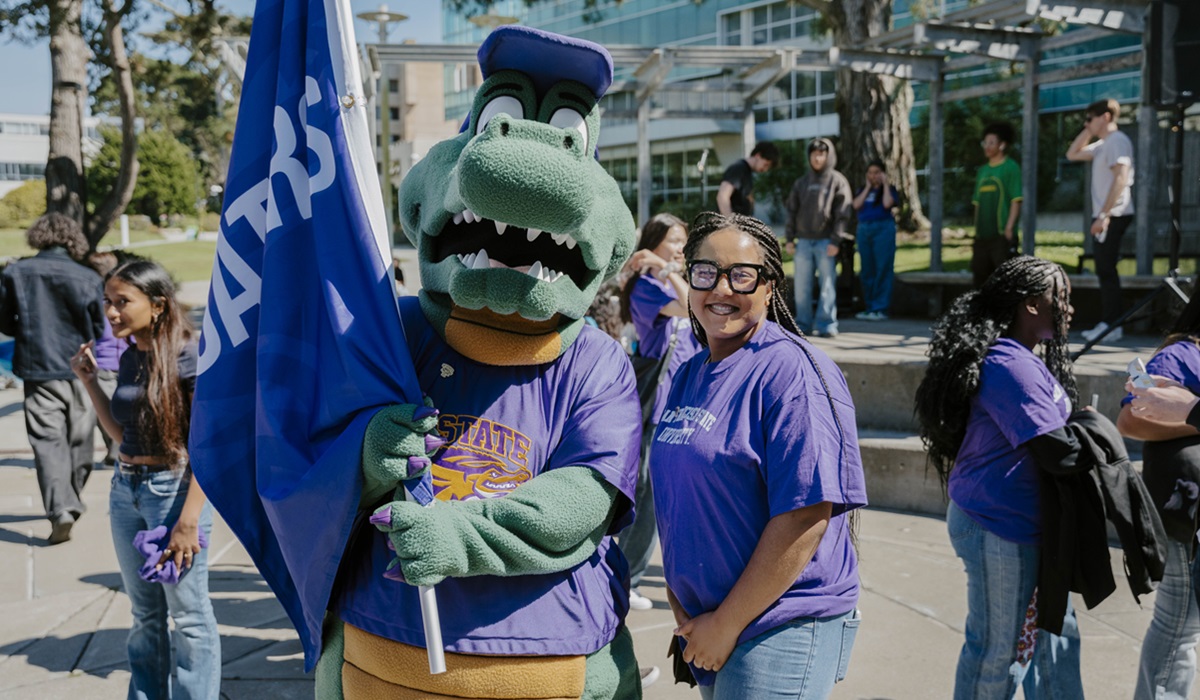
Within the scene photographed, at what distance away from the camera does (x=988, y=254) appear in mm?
9258

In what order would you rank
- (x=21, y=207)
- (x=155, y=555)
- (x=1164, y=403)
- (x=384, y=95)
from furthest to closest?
(x=21, y=207) < (x=384, y=95) < (x=155, y=555) < (x=1164, y=403)

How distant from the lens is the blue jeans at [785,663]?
2291 millimetres

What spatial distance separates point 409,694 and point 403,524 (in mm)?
442

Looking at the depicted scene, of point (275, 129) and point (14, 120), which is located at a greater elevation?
point (14, 120)

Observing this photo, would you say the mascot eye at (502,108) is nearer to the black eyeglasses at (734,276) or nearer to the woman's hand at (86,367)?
the black eyeglasses at (734,276)

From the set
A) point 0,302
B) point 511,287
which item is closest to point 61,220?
point 0,302

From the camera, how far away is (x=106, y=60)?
1427cm

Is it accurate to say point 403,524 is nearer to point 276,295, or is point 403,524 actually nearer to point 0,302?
point 276,295

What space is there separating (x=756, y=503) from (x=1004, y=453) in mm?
1288

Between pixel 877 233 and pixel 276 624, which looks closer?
pixel 276 624

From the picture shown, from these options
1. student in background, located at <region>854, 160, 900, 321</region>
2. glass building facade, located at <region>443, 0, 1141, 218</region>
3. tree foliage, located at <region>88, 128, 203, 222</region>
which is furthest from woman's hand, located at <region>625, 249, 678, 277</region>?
tree foliage, located at <region>88, 128, 203, 222</region>

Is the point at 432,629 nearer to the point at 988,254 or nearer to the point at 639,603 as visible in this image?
the point at 639,603

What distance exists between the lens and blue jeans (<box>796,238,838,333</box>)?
899 centimetres

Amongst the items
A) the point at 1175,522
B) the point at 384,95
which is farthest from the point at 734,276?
the point at 384,95
